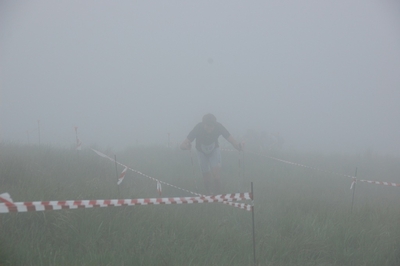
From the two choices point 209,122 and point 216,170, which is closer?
point 216,170

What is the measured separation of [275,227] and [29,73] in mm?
67227

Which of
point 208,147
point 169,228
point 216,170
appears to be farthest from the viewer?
point 208,147

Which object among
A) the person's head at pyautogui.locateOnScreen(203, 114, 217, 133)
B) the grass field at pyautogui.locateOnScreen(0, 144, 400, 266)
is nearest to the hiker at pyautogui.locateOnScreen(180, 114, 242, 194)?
the person's head at pyautogui.locateOnScreen(203, 114, 217, 133)

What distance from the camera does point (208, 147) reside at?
28.6 ft

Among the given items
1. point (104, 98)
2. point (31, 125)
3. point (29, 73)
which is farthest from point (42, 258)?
point (29, 73)

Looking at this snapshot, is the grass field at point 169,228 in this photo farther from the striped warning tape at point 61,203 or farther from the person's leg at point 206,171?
the striped warning tape at point 61,203

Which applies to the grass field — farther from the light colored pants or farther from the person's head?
the person's head

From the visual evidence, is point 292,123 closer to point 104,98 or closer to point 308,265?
point 104,98

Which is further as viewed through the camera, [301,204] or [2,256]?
[301,204]

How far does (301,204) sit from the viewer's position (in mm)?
7070

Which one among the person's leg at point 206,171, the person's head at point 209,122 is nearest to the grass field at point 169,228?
the person's leg at point 206,171

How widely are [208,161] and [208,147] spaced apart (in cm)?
34

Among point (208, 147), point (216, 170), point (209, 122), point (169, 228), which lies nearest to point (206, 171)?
point (216, 170)

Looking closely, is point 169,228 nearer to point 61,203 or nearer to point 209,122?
point 61,203
